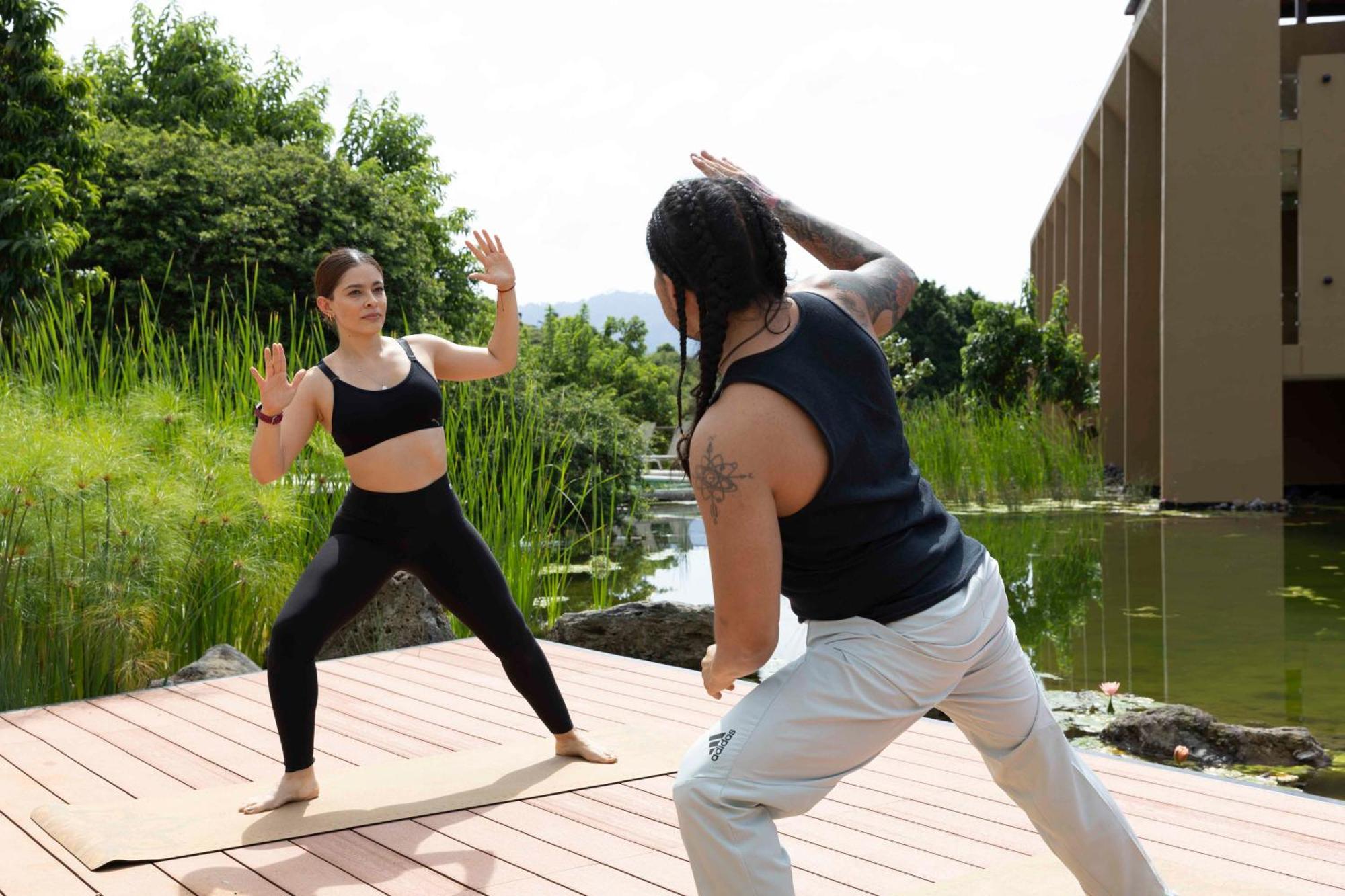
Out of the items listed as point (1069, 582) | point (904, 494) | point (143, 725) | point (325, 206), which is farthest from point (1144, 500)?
point (904, 494)

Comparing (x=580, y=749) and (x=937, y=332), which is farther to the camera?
(x=937, y=332)

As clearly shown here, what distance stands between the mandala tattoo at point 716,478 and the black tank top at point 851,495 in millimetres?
112

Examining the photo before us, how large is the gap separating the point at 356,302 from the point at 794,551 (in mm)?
1873

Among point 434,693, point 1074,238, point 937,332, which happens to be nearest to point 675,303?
point 434,693

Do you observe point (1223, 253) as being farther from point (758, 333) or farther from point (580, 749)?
point (758, 333)

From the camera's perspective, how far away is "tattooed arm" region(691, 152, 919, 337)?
1818 millimetres

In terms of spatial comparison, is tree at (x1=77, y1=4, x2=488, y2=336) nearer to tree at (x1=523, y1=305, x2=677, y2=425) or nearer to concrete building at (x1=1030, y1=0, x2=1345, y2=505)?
concrete building at (x1=1030, y1=0, x2=1345, y2=505)

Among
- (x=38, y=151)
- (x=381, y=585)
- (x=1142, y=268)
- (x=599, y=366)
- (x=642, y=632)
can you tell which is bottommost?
(x=642, y=632)

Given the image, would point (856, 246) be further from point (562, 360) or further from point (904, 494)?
point (562, 360)

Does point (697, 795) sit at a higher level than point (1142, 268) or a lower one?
lower

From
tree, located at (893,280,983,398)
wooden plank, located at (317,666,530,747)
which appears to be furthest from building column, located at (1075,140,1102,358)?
wooden plank, located at (317,666,530,747)

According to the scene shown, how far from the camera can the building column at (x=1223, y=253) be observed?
14266 millimetres

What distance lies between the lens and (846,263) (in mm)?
2014

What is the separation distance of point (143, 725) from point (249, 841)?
1.40 metres
